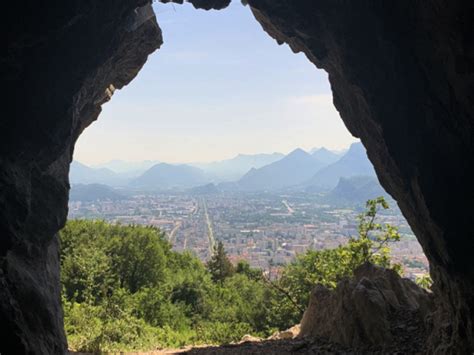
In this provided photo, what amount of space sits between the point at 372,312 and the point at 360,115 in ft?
22.3

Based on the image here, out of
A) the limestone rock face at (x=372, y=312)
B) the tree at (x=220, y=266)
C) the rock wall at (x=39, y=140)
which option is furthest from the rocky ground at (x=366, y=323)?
the tree at (x=220, y=266)

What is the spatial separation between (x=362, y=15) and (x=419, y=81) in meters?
2.68

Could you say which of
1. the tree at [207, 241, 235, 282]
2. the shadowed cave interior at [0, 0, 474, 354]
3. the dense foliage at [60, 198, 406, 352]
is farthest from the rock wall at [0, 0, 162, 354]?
the tree at [207, 241, 235, 282]

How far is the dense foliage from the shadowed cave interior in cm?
782

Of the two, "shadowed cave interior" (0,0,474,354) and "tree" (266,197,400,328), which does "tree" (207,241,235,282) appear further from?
"shadowed cave interior" (0,0,474,354)

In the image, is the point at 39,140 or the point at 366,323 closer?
the point at 39,140

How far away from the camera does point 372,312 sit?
37.4 feet

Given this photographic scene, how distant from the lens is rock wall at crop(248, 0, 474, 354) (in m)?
7.45

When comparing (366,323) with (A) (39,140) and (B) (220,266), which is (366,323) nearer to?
(A) (39,140)

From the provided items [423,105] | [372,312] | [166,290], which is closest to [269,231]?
[166,290]

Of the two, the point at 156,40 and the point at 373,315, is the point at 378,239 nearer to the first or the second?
the point at 373,315

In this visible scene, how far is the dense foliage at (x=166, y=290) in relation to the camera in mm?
20031

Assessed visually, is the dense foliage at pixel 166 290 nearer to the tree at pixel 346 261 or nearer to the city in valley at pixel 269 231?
the tree at pixel 346 261

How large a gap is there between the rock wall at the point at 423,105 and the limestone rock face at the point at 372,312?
1995 mm
